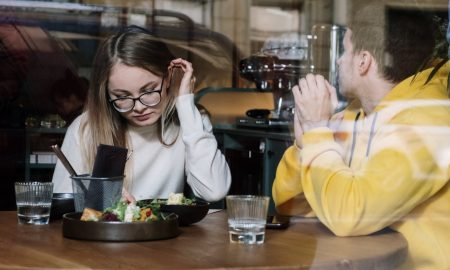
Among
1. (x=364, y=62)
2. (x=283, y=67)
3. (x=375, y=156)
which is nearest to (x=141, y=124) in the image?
(x=283, y=67)

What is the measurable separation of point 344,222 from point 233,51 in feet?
4.32

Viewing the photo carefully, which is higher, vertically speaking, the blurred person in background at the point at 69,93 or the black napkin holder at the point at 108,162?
the blurred person in background at the point at 69,93

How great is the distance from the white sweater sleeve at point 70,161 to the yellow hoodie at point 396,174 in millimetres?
742

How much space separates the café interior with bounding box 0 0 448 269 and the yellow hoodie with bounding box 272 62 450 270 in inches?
28.9

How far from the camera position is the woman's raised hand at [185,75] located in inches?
113

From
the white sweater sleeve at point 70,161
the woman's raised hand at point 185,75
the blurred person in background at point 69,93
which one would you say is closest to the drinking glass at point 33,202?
the white sweater sleeve at point 70,161

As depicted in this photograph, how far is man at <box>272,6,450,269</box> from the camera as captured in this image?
2070mm

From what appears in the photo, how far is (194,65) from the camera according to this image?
3.20 metres

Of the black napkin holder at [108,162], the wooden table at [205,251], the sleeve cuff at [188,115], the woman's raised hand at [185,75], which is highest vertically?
the woman's raised hand at [185,75]

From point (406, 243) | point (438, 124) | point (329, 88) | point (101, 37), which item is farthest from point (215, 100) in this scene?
point (406, 243)

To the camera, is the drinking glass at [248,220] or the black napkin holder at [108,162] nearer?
the drinking glass at [248,220]

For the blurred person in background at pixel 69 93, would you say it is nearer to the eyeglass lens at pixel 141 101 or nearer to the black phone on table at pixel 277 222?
the eyeglass lens at pixel 141 101

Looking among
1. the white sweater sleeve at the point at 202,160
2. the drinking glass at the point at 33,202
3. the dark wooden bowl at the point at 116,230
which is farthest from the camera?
the white sweater sleeve at the point at 202,160

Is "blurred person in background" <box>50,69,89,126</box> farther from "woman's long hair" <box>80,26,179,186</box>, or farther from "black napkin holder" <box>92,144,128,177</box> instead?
"black napkin holder" <box>92,144,128,177</box>
